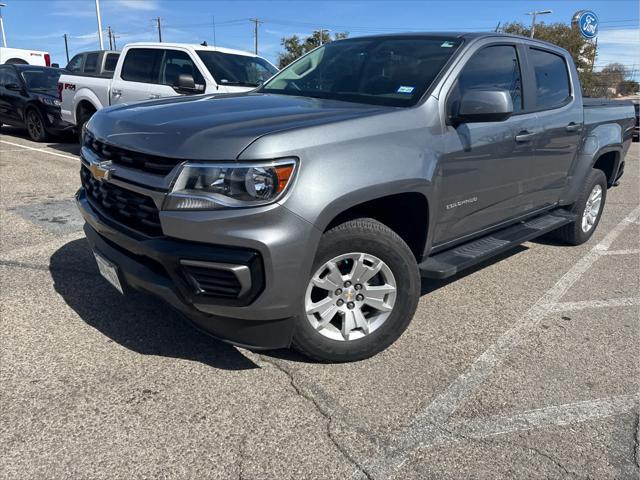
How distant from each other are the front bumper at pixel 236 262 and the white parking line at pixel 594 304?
7.61 feet

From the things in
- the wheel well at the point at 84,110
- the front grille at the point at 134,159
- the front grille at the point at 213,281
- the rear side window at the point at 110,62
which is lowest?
the front grille at the point at 213,281

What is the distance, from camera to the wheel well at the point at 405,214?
118 inches

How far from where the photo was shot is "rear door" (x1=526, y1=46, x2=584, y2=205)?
422 centimetres

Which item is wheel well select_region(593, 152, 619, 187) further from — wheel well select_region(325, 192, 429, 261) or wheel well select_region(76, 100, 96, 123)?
wheel well select_region(76, 100, 96, 123)

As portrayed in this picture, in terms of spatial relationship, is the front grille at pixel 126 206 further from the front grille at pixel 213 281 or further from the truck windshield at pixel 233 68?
the truck windshield at pixel 233 68

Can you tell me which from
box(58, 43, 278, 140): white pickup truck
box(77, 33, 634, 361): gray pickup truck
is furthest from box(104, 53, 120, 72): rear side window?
box(77, 33, 634, 361): gray pickup truck

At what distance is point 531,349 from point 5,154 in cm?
936

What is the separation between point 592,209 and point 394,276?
3.63m

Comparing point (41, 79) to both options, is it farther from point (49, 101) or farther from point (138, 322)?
point (138, 322)

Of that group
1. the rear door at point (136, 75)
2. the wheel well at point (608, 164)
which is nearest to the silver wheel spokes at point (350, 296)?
the wheel well at point (608, 164)

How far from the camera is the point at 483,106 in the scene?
3096mm

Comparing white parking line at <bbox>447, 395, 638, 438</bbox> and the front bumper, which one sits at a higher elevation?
the front bumper

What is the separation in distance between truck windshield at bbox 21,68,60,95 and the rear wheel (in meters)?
0.53

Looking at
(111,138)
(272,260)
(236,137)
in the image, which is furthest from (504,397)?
(111,138)
